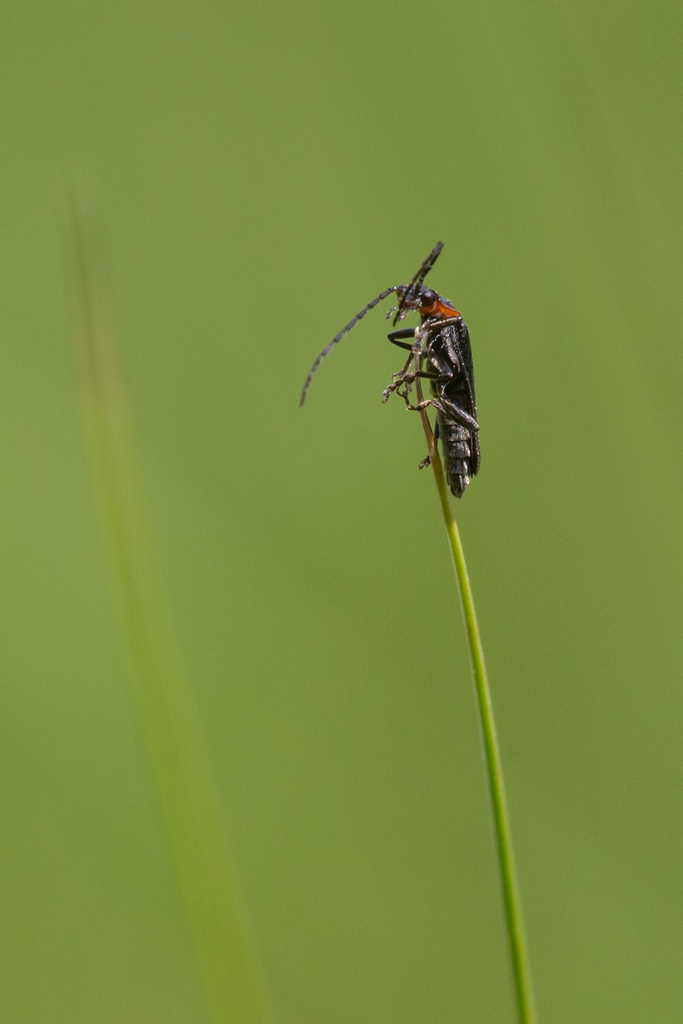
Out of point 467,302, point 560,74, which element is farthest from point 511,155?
point 467,302

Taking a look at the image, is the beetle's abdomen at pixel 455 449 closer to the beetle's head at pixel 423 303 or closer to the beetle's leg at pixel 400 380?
the beetle's leg at pixel 400 380

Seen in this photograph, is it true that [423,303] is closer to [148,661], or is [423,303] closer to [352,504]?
[148,661]

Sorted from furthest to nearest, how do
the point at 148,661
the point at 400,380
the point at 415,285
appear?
the point at 415,285 < the point at 400,380 < the point at 148,661

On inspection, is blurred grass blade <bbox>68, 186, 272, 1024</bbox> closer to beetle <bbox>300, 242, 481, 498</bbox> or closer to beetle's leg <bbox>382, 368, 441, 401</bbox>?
beetle's leg <bbox>382, 368, 441, 401</bbox>

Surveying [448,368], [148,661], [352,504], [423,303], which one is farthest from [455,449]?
[352,504]

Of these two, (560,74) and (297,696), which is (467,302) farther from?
(297,696)

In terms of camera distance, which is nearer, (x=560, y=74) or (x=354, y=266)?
(x=560, y=74)

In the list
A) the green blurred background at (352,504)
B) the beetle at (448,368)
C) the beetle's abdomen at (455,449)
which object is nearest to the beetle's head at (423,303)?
the beetle at (448,368)
